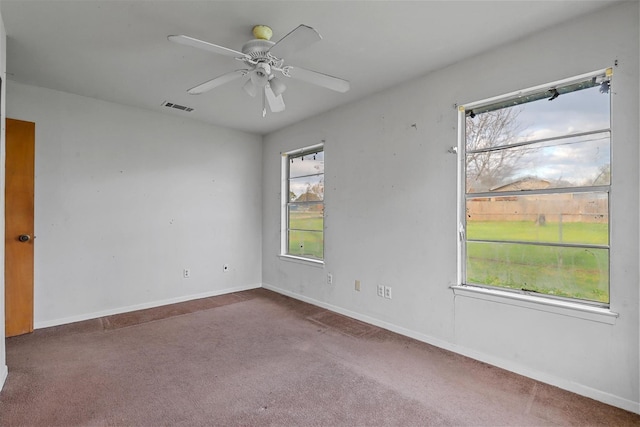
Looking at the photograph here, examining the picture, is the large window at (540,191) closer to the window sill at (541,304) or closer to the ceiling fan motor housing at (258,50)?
the window sill at (541,304)

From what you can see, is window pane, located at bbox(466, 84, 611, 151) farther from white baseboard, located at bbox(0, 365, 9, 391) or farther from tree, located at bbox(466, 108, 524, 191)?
white baseboard, located at bbox(0, 365, 9, 391)

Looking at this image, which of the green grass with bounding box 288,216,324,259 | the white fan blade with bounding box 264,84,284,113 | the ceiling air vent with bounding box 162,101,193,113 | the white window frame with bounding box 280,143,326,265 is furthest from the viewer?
the white window frame with bounding box 280,143,326,265

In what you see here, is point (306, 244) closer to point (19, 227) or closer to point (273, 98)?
point (273, 98)

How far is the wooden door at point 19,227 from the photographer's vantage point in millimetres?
3014

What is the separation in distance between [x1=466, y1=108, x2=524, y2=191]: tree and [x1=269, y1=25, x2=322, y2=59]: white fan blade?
172cm

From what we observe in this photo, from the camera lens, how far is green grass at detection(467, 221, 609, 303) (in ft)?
6.94

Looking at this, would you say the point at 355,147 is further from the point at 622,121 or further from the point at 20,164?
the point at 20,164

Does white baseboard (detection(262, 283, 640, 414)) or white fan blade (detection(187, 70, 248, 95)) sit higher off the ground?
white fan blade (detection(187, 70, 248, 95))

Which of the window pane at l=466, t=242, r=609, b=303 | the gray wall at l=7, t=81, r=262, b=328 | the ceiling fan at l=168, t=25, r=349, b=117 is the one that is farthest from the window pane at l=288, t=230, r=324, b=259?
the ceiling fan at l=168, t=25, r=349, b=117

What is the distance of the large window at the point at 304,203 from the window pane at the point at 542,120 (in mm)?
2079

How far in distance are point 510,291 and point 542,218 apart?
2.06 ft

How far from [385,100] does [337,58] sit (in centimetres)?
89

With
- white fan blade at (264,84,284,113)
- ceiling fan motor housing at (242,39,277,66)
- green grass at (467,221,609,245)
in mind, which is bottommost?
green grass at (467,221,609,245)

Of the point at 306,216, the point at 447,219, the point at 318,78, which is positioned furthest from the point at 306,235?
the point at 318,78
